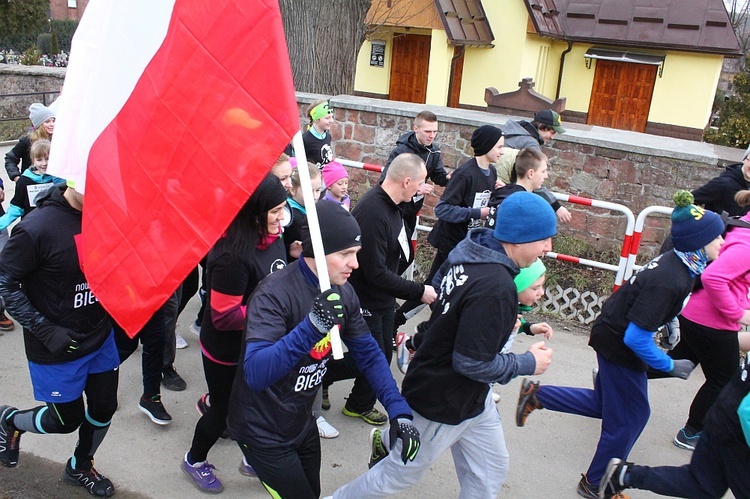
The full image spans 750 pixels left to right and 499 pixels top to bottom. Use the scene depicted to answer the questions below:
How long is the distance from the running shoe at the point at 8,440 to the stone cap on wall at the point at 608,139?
5.30 m

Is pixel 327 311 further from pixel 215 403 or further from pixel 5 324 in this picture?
pixel 5 324

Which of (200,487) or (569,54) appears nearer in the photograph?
(200,487)

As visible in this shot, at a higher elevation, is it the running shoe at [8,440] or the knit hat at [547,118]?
the knit hat at [547,118]

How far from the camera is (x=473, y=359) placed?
2.89 m

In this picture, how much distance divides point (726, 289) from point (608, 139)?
3323mm

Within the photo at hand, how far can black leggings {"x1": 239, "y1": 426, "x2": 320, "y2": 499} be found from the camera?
2.85 metres

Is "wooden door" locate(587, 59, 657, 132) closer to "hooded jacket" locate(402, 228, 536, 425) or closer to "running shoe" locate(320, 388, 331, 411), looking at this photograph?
"running shoe" locate(320, 388, 331, 411)

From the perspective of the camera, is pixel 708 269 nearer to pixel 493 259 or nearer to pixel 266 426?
pixel 493 259

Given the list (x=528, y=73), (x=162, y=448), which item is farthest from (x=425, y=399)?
(x=528, y=73)

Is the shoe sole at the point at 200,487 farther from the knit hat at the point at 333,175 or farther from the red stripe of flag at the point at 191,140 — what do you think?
the knit hat at the point at 333,175

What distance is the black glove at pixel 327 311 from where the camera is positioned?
239 centimetres

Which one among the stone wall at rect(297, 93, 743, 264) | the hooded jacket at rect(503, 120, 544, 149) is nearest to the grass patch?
the stone wall at rect(297, 93, 743, 264)

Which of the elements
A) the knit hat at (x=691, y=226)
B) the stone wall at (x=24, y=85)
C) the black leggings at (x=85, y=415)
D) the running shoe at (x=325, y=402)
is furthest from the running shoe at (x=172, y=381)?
the stone wall at (x=24, y=85)

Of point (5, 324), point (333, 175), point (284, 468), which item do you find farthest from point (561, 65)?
point (284, 468)
